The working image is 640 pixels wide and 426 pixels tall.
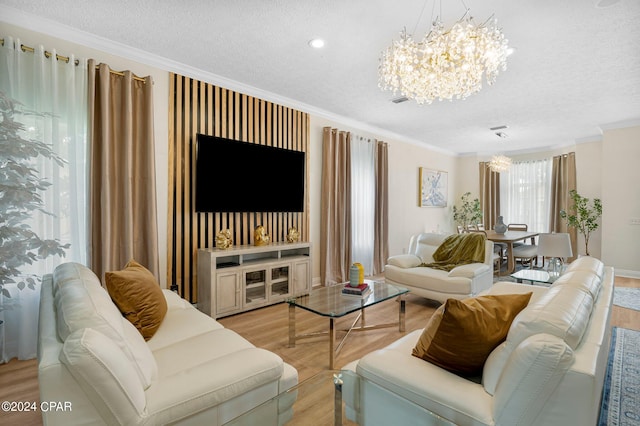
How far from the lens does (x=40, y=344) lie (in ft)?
3.75

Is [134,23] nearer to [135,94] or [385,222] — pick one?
[135,94]

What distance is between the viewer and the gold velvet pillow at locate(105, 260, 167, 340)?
73.0 inches

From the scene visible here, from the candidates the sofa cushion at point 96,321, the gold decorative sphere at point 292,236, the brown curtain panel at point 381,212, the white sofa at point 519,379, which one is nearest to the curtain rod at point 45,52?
the sofa cushion at point 96,321

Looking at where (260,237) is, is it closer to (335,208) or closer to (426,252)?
(335,208)

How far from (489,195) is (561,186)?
1.48 m

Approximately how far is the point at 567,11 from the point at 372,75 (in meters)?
1.76

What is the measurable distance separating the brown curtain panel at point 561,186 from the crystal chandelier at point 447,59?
5853 millimetres

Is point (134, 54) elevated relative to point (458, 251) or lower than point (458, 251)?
elevated

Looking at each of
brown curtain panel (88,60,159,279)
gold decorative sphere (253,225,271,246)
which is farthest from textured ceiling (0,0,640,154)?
gold decorative sphere (253,225,271,246)

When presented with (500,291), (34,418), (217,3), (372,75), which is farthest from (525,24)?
(34,418)

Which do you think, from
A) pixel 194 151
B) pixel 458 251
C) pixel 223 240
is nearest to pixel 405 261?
pixel 458 251

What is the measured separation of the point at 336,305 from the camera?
2.55 metres

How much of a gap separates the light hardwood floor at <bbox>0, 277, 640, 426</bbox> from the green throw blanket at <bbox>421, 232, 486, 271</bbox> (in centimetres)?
55

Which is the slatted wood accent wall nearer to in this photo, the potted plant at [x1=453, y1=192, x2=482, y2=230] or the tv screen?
the tv screen
